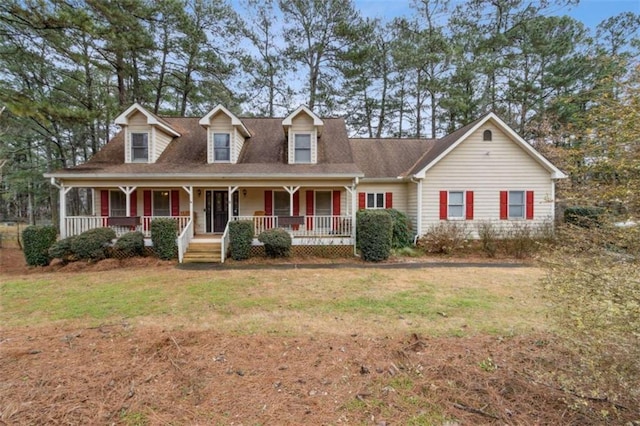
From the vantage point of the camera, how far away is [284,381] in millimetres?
3295

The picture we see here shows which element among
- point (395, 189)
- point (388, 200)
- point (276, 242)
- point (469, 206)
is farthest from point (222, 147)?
point (469, 206)

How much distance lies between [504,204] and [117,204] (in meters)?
17.2

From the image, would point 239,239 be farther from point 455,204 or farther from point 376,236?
point 455,204

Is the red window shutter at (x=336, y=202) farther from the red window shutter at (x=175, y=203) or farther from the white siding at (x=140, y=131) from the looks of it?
the white siding at (x=140, y=131)

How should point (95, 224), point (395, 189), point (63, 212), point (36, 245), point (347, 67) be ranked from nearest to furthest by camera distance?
1. point (36, 245)
2. point (63, 212)
3. point (95, 224)
4. point (395, 189)
5. point (347, 67)

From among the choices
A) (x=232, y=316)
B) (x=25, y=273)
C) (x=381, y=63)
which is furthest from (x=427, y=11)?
(x=25, y=273)

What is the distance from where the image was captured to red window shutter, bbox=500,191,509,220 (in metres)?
12.8

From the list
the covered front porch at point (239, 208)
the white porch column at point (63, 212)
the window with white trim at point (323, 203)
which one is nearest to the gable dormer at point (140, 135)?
the covered front porch at point (239, 208)

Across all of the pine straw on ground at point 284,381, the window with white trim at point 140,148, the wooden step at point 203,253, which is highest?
the window with white trim at point 140,148

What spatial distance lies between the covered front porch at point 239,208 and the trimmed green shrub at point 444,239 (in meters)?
3.27

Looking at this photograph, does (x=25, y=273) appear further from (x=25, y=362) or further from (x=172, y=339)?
(x=172, y=339)

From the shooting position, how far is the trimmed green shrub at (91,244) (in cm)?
980

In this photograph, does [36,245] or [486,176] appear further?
[486,176]

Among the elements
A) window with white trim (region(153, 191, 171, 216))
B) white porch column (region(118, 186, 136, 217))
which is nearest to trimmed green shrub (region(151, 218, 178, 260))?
white porch column (region(118, 186, 136, 217))
